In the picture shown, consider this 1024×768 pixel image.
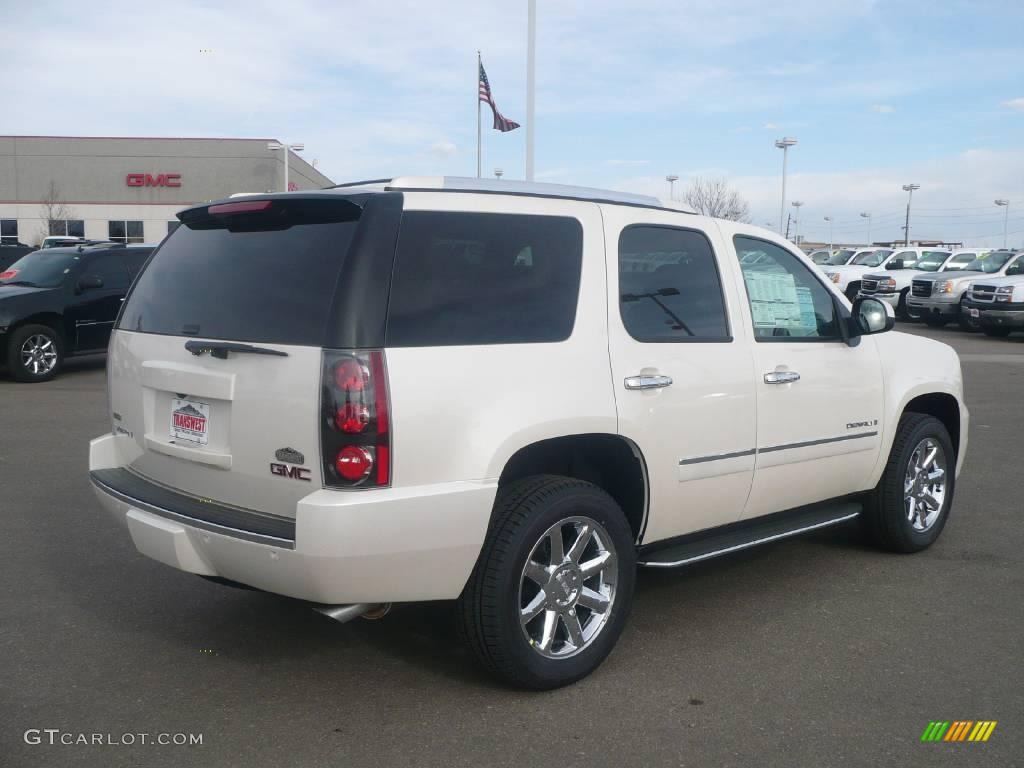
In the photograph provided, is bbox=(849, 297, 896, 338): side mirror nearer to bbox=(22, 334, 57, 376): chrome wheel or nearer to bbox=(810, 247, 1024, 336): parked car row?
bbox=(22, 334, 57, 376): chrome wheel

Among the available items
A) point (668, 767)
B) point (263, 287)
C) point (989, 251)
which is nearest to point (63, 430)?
point (263, 287)

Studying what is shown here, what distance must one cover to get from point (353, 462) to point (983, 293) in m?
22.0

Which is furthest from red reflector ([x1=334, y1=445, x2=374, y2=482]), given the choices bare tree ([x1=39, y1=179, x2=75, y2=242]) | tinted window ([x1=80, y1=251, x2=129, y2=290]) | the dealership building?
bare tree ([x1=39, y1=179, x2=75, y2=242])

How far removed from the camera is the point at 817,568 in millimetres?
5559

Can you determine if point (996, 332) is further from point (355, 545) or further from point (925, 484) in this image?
point (355, 545)

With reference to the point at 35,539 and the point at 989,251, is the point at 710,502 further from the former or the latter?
the point at 989,251

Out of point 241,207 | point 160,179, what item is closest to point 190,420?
point 241,207

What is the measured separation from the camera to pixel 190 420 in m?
3.83

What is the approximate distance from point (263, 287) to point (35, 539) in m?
3.16

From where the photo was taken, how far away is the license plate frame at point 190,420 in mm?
3760

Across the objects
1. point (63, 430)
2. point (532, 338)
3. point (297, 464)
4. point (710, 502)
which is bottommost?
point (63, 430)

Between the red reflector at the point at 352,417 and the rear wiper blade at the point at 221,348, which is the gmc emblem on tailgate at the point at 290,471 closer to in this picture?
the red reflector at the point at 352,417

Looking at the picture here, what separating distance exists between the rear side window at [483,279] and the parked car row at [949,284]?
55.3 feet

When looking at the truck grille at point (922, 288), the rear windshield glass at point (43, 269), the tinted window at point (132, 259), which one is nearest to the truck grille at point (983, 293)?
the truck grille at point (922, 288)
